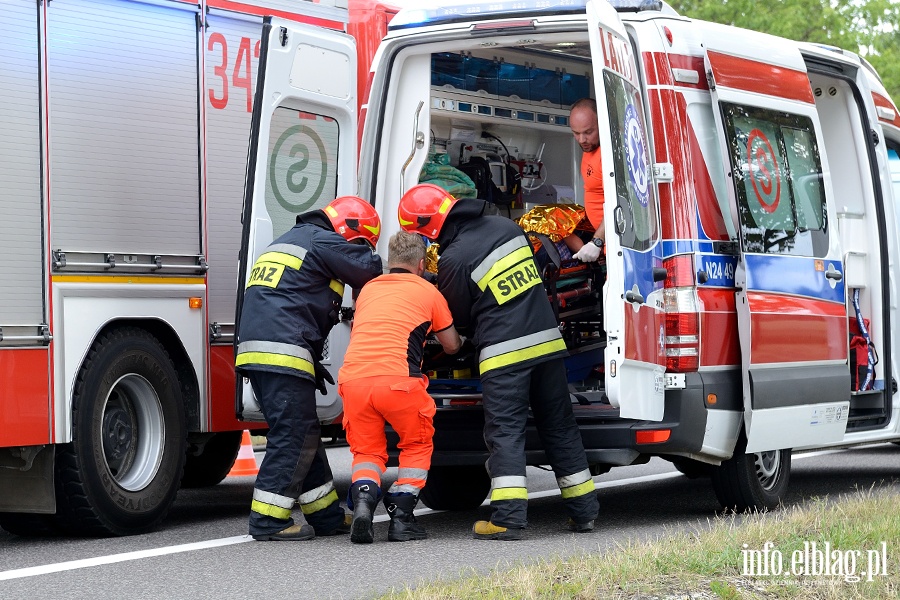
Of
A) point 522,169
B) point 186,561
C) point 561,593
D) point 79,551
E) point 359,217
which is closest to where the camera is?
point 561,593

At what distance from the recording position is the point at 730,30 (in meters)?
7.96

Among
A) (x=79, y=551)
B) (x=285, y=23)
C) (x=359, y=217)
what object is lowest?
(x=79, y=551)

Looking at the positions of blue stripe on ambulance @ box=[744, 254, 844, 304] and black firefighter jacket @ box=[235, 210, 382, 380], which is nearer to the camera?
black firefighter jacket @ box=[235, 210, 382, 380]

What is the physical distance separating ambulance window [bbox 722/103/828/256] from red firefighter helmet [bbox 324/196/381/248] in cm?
197

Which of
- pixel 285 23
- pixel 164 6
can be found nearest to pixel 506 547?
pixel 285 23

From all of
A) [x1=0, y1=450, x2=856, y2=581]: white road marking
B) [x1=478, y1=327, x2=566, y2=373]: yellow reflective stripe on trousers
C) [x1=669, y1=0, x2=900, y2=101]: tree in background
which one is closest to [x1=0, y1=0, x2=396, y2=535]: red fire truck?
[x1=0, y1=450, x2=856, y2=581]: white road marking

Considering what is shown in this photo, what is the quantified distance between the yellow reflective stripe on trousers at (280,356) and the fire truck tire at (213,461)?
97.3 inches

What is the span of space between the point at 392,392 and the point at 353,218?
39.3 inches

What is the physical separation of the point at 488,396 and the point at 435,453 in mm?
657

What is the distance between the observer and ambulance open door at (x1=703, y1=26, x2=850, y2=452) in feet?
25.4

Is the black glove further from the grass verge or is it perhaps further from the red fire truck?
the grass verge

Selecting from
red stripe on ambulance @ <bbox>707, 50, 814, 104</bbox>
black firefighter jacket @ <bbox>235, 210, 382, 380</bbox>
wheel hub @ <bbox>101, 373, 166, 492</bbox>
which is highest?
red stripe on ambulance @ <bbox>707, 50, 814, 104</bbox>

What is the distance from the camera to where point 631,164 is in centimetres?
721

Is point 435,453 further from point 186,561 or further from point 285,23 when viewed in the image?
point 285,23
